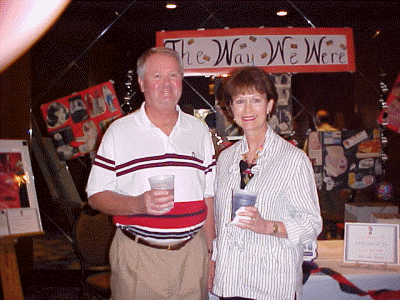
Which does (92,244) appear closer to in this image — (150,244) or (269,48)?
(150,244)

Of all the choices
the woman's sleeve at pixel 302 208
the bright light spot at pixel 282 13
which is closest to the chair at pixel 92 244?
the woman's sleeve at pixel 302 208

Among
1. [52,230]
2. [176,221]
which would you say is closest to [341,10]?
[176,221]

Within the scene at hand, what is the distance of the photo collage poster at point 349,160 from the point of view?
14.8ft

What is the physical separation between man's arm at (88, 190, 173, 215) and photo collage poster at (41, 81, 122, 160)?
2.66 meters

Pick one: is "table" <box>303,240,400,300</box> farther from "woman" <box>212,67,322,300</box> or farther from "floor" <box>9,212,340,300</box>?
"floor" <box>9,212,340,300</box>

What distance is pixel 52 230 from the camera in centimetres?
663

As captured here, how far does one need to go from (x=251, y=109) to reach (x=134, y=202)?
24.4 inches

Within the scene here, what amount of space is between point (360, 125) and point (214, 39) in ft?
11.6

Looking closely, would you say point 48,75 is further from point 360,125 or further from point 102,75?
point 360,125

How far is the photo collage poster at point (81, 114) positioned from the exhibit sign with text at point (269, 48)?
1.19m

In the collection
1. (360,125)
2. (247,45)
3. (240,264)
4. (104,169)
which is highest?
(247,45)

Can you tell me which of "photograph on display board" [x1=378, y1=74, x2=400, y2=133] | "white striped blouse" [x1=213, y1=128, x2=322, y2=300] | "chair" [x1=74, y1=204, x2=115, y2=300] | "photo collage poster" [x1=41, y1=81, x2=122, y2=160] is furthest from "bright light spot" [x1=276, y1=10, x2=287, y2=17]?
"white striped blouse" [x1=213, y1=128, x2=322, y2=300]

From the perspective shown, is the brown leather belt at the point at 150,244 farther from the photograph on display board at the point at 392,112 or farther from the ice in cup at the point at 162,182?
the photograph on display board at the point at 392,112

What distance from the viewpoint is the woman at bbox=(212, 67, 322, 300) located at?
5.50 ft
